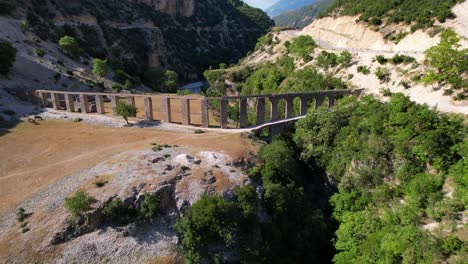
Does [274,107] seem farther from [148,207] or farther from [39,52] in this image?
[39,52]

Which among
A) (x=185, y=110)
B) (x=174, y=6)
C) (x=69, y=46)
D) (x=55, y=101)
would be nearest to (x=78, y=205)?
(x=185, y=110)

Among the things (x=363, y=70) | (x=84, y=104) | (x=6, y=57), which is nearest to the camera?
(x=84, y=104)

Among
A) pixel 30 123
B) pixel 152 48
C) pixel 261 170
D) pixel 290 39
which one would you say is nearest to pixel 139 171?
pixel 261 170

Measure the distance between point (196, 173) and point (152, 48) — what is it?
2825 inches

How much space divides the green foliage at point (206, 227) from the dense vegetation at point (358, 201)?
65 mm

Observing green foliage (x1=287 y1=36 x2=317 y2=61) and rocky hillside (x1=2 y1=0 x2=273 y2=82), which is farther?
rocky hillside (x1=2 y1=0 x2=273 y2=82)

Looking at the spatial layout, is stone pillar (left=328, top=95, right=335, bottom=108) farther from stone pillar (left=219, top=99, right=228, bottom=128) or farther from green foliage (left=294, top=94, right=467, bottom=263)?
stone pillar (left=219, top=99, right=228, bottom=128)

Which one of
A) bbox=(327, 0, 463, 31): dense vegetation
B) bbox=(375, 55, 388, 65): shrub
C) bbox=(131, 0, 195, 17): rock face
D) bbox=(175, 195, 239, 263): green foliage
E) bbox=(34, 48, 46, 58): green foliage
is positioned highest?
bbox=(131, 0, 195, 17): rock face

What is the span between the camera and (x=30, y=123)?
36.3 metres

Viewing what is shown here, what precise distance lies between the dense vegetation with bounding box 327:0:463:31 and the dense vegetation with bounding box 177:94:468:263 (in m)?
20.7

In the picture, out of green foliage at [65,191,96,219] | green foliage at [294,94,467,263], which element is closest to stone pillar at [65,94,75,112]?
green foliage at [65,191,96,219]

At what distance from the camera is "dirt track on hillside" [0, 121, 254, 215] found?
80.0 ft

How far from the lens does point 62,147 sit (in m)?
30.6

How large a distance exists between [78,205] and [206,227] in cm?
861
